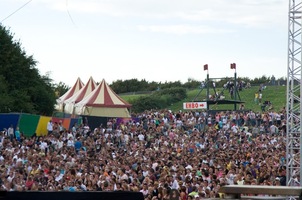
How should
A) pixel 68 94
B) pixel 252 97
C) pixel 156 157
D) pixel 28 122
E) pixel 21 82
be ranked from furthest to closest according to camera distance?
pixel 252 97
pixel 68 94
pixel 21 82
pixel 28 122
pixel 156 157

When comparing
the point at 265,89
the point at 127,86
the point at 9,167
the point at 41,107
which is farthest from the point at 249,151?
the point at 127,86

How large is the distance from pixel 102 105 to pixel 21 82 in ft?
20.0

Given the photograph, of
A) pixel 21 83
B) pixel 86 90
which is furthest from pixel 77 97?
pixel 21 83

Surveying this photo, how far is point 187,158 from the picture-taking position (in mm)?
23906

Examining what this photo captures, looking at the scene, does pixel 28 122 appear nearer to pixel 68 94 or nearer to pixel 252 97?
pixel 68 94

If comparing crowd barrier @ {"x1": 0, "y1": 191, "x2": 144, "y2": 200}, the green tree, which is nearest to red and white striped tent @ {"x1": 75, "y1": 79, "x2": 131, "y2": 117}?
the green tree

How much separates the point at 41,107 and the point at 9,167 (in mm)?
28167

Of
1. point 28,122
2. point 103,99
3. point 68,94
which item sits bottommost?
point 28,122

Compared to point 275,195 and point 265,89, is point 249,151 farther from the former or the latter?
point 265,89

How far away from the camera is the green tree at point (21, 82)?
4388cm

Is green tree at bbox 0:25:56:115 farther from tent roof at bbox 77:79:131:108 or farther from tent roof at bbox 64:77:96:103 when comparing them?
tent roof at bbox 77:79:131:108

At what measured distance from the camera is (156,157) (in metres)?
25.2

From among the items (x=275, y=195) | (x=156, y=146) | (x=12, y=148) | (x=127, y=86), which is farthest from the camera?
(x=127, y=86)

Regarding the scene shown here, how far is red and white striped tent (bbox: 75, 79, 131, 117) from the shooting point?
141 ft
